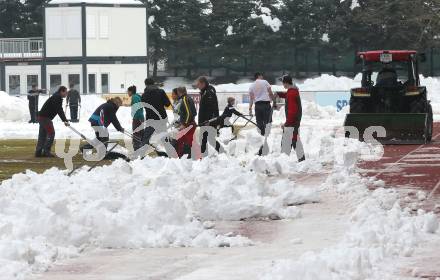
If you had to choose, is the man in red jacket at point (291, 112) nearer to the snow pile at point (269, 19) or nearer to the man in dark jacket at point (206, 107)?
the man in dark jacket at point (206, 107)

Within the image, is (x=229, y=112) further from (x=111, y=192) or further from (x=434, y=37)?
(x=434, y=37)

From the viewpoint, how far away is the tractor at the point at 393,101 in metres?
24.7

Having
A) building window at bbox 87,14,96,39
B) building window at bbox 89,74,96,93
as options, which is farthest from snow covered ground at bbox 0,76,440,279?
building window at bbox 87,14,96,39

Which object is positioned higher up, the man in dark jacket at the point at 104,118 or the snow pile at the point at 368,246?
the man in dark jacket at the point at 104,118

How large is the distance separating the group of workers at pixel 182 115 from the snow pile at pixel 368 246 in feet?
21.0

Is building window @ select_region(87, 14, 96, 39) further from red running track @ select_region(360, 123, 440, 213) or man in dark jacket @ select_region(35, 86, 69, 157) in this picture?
red running track @ select_region(360, 123, 440, 213)

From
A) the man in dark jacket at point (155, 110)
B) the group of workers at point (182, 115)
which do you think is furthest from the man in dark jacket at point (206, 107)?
the man in dark jacket at point (155, 110)

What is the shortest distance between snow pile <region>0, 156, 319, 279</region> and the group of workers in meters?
4.11

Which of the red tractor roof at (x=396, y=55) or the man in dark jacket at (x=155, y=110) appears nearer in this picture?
the man in dark jacket at (x=155, y=110)

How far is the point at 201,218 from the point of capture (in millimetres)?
12484

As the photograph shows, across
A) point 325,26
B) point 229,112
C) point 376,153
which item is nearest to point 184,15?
point 325,26

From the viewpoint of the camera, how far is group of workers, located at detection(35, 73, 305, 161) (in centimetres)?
1948

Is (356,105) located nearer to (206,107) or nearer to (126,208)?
(206,107)

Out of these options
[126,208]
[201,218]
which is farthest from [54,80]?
[126,208]
